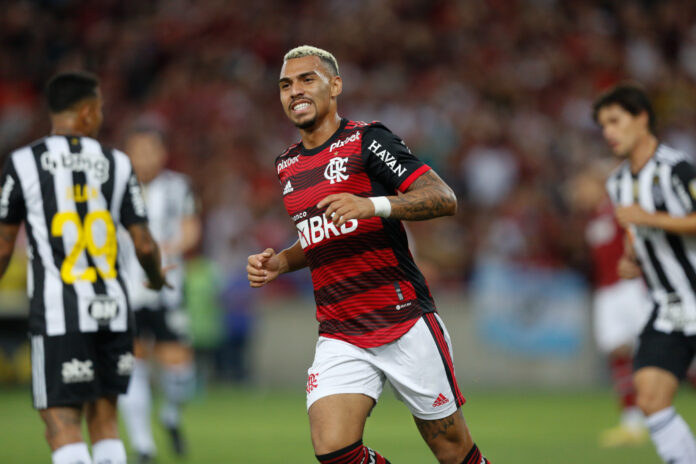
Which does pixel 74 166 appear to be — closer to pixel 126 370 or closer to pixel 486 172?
pixel 126 370

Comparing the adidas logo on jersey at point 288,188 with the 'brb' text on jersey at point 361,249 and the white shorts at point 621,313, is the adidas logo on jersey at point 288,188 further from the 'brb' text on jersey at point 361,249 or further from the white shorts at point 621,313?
the white shorts at point 621,313

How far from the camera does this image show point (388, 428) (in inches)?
410

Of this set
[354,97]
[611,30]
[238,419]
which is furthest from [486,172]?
[238,419]

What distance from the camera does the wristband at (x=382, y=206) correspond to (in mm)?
4270

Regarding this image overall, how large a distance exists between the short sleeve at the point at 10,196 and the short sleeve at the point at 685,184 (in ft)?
12.5

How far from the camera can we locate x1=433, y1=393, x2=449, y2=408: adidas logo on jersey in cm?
472

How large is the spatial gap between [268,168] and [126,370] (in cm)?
1236

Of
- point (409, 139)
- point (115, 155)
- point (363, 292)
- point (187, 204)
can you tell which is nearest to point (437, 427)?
point (363, 292)

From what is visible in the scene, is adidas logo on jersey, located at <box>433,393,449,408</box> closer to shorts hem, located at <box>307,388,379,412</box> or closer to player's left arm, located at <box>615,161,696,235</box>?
shorts hem, located at <box>307,388,379,412</box>

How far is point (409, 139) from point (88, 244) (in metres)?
12.2

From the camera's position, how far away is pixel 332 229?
15.6 feet

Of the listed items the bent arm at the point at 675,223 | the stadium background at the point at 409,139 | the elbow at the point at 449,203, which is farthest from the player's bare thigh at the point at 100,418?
the stadium background at the point at 409,139

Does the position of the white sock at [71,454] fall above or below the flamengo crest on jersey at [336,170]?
below

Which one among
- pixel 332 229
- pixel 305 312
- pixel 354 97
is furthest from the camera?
pixel 354 97
